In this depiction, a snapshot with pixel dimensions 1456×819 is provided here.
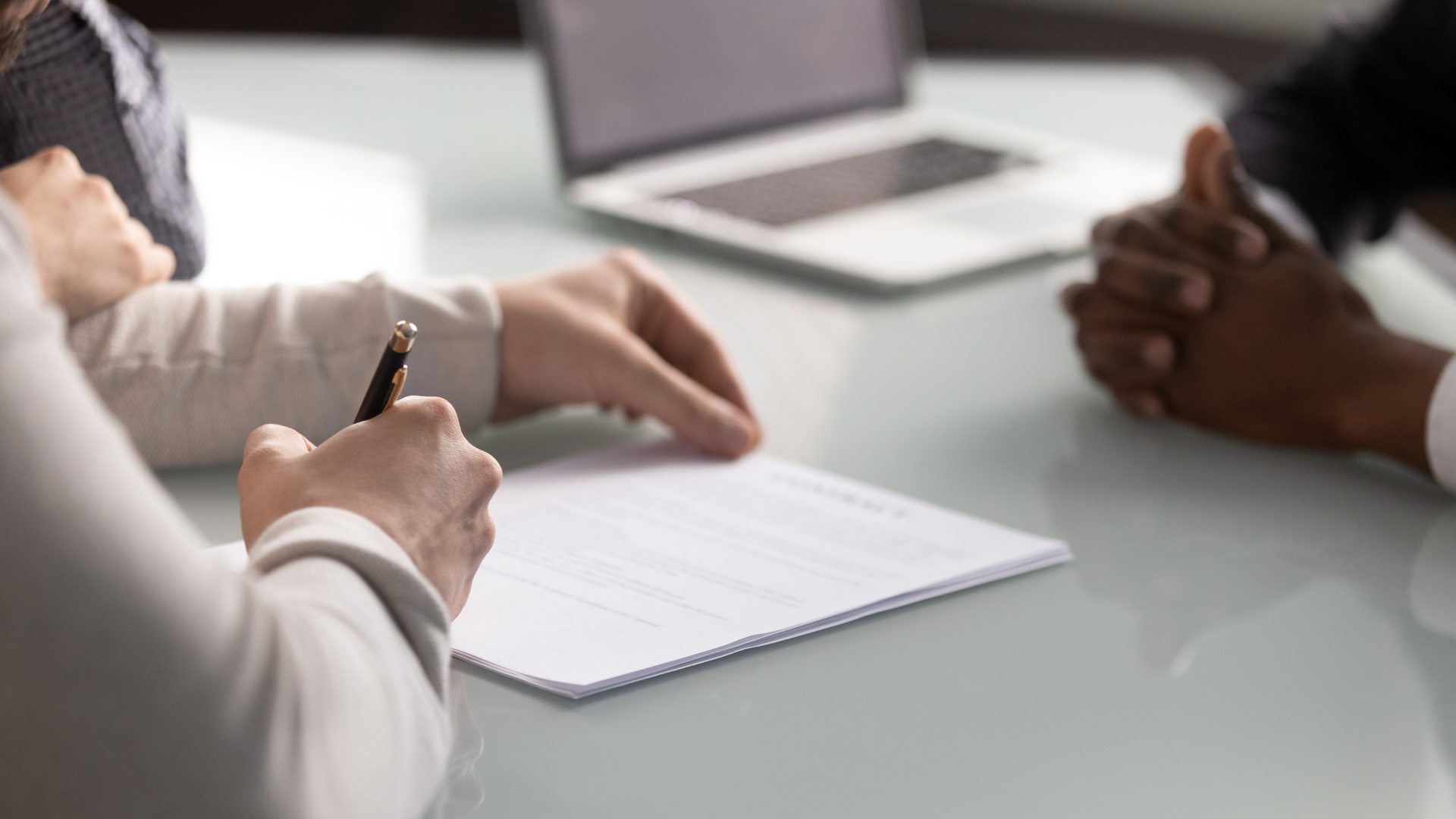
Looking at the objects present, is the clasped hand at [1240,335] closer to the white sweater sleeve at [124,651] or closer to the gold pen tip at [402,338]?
the gold pen tip at [402,338]

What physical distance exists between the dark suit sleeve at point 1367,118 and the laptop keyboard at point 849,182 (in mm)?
258

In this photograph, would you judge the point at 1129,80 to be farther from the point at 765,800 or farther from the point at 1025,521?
the point at 765,800

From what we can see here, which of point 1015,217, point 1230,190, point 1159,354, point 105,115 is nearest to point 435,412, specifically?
point 105,115

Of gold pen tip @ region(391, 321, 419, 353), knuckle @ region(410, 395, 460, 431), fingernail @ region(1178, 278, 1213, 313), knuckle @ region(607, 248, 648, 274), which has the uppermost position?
gold pen tip @ region(391, 321, 419, 353)

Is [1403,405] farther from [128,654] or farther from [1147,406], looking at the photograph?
[128,654]

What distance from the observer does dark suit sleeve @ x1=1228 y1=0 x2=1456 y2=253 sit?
A: 1339 millimetres

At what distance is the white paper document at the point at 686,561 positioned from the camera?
0.58m

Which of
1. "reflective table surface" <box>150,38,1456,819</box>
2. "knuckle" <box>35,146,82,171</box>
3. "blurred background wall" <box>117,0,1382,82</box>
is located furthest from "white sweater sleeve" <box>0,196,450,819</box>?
"blurred background wall" <box>117,0,1382,82</box>

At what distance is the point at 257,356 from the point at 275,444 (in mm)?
207

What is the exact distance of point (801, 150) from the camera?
53.9 inches

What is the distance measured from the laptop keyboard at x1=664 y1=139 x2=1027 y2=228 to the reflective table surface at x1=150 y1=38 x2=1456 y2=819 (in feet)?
0.28

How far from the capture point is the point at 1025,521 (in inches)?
28.7

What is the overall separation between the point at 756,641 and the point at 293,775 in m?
0.24

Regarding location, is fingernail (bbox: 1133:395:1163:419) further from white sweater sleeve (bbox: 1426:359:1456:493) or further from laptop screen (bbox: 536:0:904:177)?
laptop screen (bbox: 536:0:904:177)
